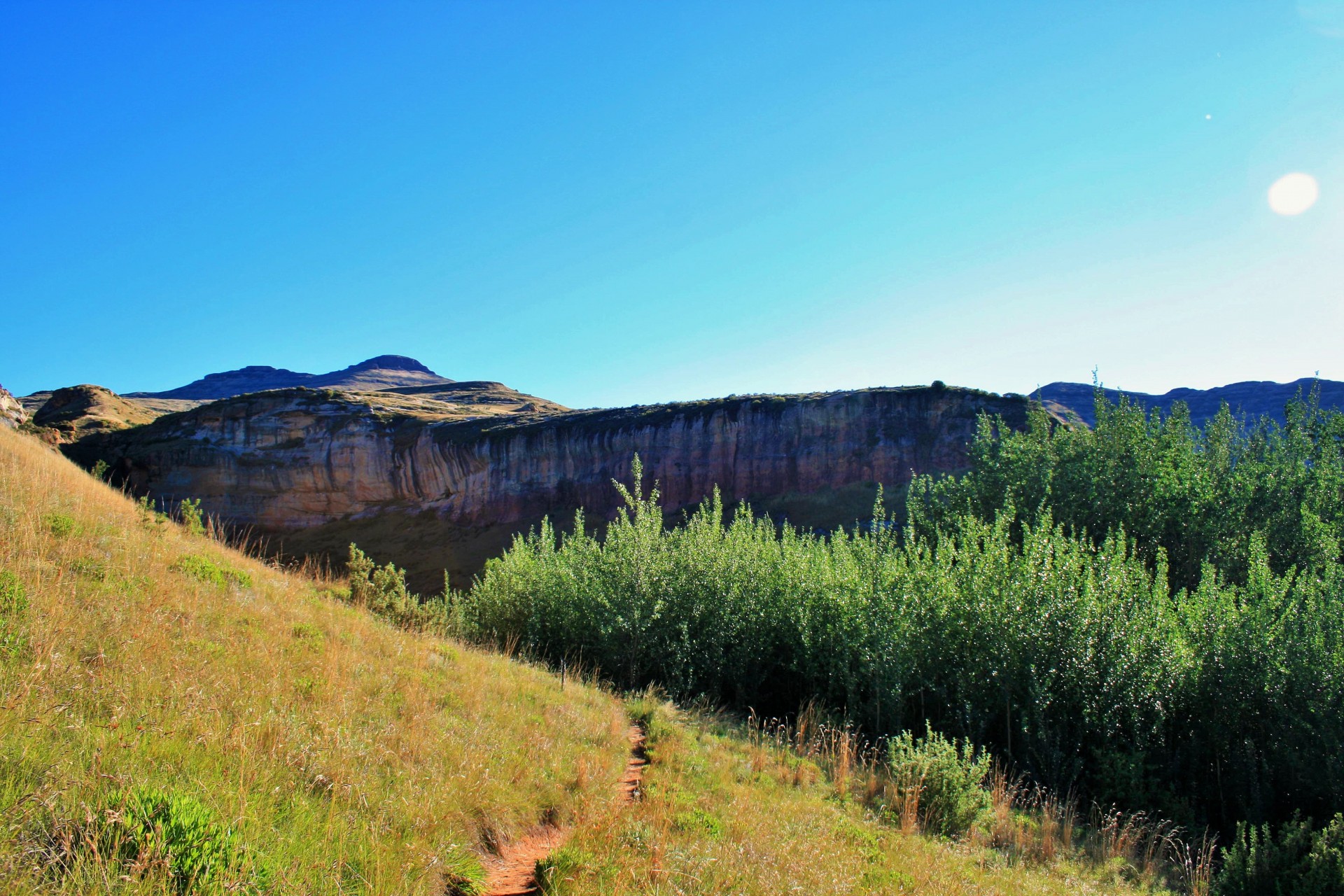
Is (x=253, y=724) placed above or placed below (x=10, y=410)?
below

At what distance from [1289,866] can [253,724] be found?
31.9 feet

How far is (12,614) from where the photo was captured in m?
4.76

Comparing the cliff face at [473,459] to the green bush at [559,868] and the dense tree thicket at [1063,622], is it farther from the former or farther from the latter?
the green bush at [559,868]

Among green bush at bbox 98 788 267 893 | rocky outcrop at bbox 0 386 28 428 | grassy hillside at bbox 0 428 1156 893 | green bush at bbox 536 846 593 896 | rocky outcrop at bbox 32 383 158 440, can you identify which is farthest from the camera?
rocky outcrop at bbox 32 383 158 440

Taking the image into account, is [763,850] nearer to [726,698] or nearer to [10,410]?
[726,698]

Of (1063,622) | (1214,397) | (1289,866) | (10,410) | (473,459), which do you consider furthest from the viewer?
(1214,397)

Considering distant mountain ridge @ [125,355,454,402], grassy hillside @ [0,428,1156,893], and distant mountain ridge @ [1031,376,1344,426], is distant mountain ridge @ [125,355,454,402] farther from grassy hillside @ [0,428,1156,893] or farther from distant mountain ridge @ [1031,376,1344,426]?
grassy hillside @ [0,428,1156,893]

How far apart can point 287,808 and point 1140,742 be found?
11.2 m

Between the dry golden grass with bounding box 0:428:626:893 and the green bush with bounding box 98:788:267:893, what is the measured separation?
0.31 feet

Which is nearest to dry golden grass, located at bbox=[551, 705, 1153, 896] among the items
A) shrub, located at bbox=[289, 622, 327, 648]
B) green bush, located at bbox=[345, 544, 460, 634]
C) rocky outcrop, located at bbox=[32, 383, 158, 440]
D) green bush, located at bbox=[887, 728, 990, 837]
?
green bush, located at bbox=[887, 728, 990, 837]

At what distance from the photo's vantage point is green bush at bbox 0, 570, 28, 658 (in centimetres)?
432

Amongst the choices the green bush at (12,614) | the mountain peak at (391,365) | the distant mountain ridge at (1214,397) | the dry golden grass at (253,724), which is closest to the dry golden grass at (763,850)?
the dry golden grass at (253,724)

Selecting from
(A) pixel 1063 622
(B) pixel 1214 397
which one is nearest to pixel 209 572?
(A) pixel 1063 622

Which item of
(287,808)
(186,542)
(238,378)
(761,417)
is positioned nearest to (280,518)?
(761,417)
